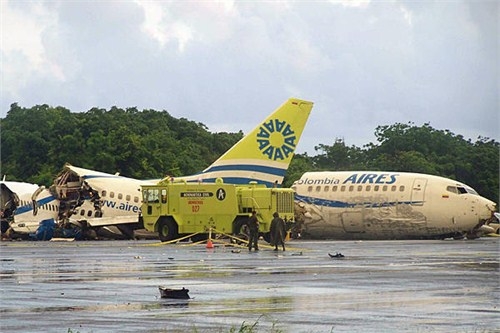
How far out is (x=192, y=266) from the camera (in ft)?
96.8

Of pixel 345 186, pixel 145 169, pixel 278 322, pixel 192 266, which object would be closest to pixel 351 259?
pixel 192 266

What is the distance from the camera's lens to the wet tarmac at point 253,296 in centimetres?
1505

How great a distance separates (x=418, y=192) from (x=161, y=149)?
124 ft

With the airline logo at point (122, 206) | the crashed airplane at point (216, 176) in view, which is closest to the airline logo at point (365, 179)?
the crashed airplane at point (216, 176)

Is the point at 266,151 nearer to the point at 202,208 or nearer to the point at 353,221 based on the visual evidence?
the point at 353,221

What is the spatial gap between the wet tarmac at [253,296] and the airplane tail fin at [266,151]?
27.4 meters

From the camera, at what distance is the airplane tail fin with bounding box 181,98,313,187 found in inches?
2339

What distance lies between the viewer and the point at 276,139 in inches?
2392

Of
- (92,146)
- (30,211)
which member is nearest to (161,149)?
(92,146)

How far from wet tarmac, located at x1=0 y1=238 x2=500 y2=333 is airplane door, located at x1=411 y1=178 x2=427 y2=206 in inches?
1222

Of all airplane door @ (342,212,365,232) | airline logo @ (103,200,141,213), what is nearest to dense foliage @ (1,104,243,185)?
airline logo @ (103,200,141,213)

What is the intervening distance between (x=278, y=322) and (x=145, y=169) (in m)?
67.9

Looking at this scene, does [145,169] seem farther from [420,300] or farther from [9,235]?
[420,300]

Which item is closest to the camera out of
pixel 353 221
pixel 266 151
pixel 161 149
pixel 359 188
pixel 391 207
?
pixel 266 151
